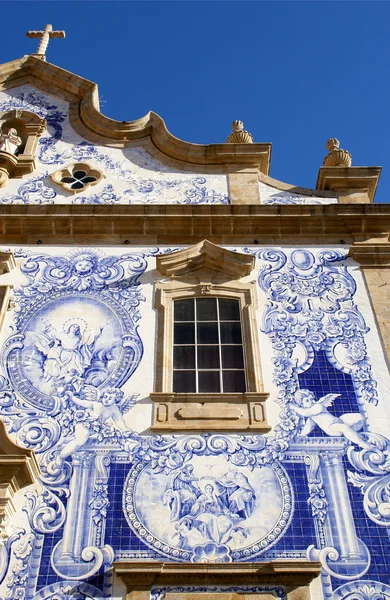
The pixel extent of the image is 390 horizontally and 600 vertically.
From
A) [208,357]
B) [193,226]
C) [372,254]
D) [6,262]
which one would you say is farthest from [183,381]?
[372,254]

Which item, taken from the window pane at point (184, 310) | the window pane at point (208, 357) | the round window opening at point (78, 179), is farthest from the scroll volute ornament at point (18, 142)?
the window pane at point (208, 357)

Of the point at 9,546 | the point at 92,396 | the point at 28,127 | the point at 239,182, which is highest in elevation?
the point at 28,127

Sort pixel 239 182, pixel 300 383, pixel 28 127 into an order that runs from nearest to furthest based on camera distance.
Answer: pixel 300 383
pixel 239 182
pixel 28 127

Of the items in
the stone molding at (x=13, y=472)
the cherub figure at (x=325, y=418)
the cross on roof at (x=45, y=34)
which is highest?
the cross on roof at (x=45, y=34)

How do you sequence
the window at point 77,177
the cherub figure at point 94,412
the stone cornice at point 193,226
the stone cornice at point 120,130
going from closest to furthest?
the cherub figure at point 94,412 < the stone cornice at point 193,226 < the window at point 77,177 < the stone cornice at point 120,130

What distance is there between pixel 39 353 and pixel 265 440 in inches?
113

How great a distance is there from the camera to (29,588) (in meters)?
6.07

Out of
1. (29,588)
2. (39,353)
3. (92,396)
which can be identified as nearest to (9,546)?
(29,588)

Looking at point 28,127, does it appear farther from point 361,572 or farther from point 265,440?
point 361,572

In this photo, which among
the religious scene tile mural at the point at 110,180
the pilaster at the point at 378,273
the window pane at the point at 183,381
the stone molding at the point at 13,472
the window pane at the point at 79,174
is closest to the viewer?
the stone molding at the point at 13,472

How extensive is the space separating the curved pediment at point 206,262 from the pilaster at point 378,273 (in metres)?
1.51

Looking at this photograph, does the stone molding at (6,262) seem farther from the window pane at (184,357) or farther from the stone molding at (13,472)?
the stone molding at (13,472)

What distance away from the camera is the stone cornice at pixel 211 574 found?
6.07 m

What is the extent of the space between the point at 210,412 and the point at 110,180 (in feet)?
15.5
